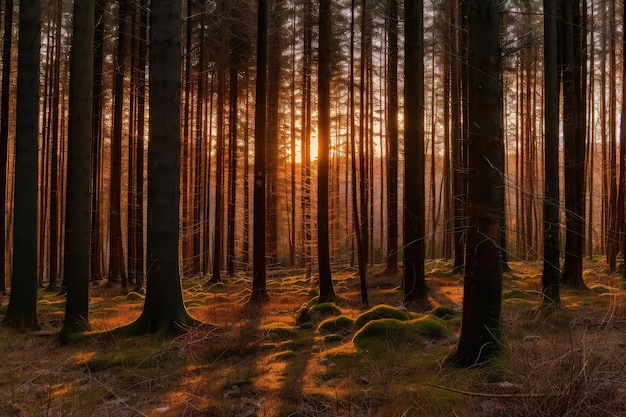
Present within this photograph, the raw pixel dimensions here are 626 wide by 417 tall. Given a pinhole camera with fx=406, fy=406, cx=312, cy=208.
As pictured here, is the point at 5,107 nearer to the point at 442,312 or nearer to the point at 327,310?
the point at 327,310

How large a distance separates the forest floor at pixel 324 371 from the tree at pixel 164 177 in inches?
21.4

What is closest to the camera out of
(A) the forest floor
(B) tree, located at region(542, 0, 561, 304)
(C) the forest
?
(A) the forest floor

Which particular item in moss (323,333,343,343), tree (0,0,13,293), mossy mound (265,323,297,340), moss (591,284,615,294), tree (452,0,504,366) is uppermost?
tree (0,0,13,293)

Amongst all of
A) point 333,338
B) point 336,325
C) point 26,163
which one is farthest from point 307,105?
point 333,338

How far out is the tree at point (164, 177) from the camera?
22.1 ft

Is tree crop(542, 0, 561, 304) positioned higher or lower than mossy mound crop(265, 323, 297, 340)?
higher

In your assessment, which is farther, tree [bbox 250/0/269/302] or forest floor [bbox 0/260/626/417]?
tree [bbox 250/0/269/302]

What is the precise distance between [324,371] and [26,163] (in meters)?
7.31

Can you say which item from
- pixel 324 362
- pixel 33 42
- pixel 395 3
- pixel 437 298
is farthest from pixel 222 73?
pixel 324 362

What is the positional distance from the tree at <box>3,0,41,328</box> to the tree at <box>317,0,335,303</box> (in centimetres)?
596

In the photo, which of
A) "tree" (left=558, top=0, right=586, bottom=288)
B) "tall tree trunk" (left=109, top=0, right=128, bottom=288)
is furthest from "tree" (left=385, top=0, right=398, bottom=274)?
"tall tree trunk" (left=109, top=0, right=128, bottom=288)

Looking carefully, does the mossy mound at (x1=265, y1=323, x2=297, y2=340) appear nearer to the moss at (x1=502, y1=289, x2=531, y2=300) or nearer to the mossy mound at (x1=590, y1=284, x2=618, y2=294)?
the moss at (x1=502, y1=289, x2=531, y2=300)

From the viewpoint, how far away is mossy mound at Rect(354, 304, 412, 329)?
6387 millimetres

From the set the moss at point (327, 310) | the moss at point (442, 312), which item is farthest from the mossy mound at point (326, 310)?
the moss at point (442, 312)
